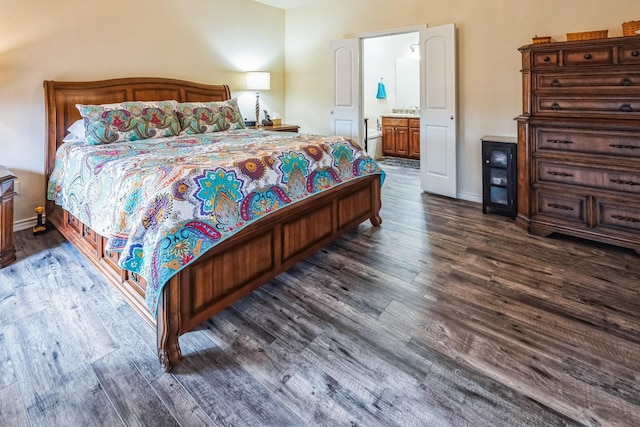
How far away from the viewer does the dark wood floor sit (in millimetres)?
1413

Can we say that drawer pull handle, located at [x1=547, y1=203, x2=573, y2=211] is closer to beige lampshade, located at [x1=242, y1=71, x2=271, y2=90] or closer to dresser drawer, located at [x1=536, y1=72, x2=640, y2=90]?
dresser drawer, located at [x1=536, y1=72, x2=640, y2=90]

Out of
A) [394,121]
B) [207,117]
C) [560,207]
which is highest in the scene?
[394,121]

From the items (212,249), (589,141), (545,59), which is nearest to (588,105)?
(589,141)

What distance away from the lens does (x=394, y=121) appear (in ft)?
23.5

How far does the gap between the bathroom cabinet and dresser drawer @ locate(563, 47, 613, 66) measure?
394cm

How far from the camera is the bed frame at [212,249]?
5.65 ft

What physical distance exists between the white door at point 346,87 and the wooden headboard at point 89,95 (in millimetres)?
2082

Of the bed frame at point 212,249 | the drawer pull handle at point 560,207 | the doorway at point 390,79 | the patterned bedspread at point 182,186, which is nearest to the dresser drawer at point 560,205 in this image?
the drawer pull handle at point 560,207

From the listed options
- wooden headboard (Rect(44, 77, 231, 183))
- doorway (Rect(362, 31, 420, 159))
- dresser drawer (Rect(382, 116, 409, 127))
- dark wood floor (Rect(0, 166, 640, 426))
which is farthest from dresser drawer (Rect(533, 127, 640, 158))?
doorway (Rect(362, 31, 420, 159))

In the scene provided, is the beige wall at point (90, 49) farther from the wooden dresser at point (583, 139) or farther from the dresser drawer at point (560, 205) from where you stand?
the dresser drawer at point (560, 205)

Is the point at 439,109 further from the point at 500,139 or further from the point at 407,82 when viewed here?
the point at 407,82

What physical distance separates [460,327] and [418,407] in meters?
0.64

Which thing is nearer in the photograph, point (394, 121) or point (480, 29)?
point (480, 29)

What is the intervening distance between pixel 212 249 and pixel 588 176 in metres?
2.93
